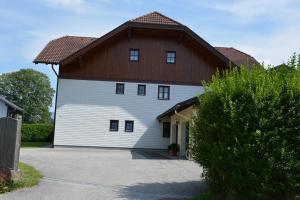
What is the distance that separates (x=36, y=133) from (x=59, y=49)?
8.84 metres

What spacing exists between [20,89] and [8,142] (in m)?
64.9

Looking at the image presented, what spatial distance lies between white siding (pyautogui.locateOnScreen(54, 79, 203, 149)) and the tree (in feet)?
153

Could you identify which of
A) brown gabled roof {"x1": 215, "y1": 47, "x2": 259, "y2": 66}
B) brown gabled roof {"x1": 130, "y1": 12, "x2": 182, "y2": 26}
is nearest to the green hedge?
brown gabled roof {"x1": 130, "y1": 12, "x2": 182, "y2": 26}

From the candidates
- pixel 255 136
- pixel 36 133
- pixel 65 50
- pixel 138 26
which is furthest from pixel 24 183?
pixel 36 133

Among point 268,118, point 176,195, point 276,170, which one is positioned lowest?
point 176,195

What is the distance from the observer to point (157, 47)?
29672mm

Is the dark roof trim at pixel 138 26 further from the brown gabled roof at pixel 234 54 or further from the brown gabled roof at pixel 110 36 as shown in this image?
the brown gabled roof at pixel 234 54

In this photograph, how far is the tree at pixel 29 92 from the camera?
7338 cm

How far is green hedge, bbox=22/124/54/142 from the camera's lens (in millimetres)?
36688

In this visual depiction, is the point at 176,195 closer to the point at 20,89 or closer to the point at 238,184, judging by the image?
the point at 238,184

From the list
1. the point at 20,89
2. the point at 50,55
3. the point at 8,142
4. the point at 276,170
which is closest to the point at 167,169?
the point at 8,142

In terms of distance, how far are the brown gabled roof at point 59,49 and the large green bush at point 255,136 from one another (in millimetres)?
21295

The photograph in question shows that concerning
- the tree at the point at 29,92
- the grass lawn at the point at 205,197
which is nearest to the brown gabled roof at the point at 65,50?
the grass lawn at the point at 205,197

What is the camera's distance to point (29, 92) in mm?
73812
